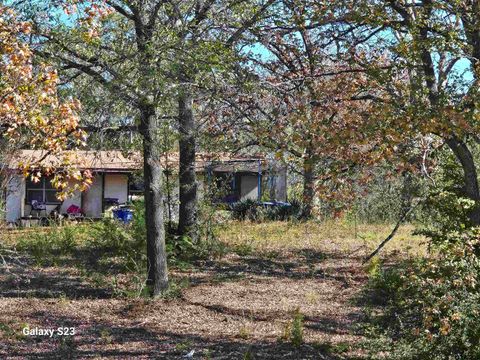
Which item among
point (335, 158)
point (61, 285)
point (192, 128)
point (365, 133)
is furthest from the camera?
point (192, 128)

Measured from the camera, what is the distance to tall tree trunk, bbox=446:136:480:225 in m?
7.66

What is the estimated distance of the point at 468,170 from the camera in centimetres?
785

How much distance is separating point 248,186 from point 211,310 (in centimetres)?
2045

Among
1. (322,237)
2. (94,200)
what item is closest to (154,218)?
(322,237)

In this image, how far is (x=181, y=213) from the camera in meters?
12.6

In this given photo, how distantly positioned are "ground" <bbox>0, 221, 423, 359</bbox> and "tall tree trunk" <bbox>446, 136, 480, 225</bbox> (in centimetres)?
144

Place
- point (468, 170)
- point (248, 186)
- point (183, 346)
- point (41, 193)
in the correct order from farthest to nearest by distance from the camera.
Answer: point (248, 186)
point (41, 193)
point (468, 170)
point (183, 346)

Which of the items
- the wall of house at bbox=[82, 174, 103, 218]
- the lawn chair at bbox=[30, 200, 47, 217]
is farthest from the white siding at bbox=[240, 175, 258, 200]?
the lawn chair at bbox=[30, 200, 47, 217]

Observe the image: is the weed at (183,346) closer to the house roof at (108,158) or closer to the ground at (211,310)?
the ground at (211,310)

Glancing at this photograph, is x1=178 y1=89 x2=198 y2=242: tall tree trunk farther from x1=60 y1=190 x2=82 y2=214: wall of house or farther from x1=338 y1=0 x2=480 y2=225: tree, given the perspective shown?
x1=60 y1=190 x2=82 y2=214: wall of house

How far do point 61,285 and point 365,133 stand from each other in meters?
5.34

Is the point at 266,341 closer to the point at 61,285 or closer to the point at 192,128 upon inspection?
the point at 61,285

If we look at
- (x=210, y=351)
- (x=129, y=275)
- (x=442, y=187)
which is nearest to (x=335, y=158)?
(x=442, y=187)

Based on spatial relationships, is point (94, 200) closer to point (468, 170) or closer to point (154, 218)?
point (154, 218)
